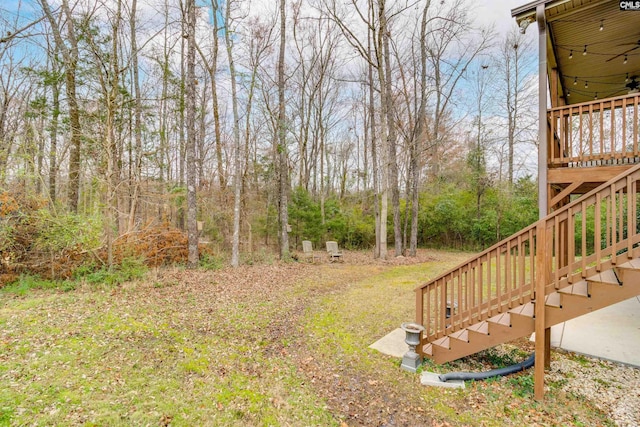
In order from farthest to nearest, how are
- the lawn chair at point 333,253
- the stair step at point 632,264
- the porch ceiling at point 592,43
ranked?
the lawn chair at point 333,253 < the porch ceiling at point 592,43 < the stair step at point 632,264

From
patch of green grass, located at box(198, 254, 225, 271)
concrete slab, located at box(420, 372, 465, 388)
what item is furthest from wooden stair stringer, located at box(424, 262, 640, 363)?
patch of green grass, located at box(198, 254, 225, 271)

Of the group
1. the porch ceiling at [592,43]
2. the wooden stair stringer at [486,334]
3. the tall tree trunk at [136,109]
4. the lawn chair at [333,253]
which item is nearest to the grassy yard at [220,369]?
the wooden stair stringer at [486,334]

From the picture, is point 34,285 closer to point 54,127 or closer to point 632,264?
point 54,127

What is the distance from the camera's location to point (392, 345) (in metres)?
4.21

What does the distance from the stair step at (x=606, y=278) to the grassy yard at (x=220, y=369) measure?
4.20ft

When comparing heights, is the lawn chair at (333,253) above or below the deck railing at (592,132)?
below

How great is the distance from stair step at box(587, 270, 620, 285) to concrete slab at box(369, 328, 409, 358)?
2273mm

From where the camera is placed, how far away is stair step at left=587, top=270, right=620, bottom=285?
2765mm

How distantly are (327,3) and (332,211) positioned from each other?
9132 millimetres

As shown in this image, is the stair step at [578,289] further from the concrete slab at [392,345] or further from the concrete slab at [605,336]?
the concrete slab at [392,345]

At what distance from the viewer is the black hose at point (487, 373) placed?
10.9 feet

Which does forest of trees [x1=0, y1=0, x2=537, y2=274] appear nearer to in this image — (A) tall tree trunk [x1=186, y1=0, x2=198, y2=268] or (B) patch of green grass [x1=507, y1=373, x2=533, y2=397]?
(A) tall tree trunk [x1=186, y1=0, x2=198, y2=268]

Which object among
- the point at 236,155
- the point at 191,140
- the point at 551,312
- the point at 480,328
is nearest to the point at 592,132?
the point at 551,312

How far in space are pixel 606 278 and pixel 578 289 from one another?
0.85 ft
